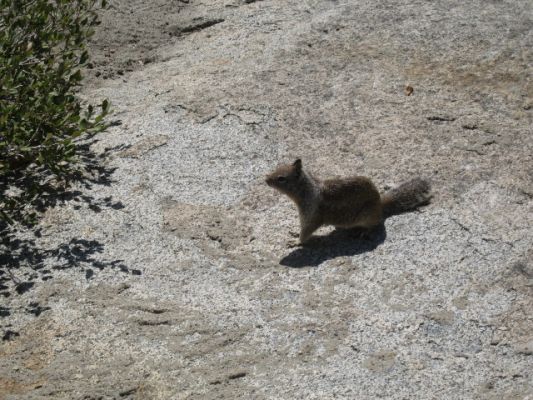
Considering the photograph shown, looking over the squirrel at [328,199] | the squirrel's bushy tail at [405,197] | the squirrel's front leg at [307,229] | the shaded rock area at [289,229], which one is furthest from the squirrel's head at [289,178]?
the squirrel's bushy tail at [405,197]

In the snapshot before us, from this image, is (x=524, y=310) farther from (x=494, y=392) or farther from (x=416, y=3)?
(x=416, y=3)

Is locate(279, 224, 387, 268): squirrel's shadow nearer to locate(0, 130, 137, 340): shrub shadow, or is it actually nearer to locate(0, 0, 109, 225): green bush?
locate(0, 130, 137, 340): shrub shadow

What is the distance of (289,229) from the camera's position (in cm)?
511

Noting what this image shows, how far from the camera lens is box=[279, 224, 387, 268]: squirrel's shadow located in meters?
4.79

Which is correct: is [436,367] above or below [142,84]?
below

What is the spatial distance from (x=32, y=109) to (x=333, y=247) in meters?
2.22

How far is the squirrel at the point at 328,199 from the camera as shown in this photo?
4.87 m

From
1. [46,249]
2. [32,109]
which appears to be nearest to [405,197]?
[46,249]

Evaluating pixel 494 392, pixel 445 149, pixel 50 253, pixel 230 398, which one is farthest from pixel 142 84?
pixel 494 392

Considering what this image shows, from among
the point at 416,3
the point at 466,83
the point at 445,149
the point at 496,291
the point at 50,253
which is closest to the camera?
the point at 496,291

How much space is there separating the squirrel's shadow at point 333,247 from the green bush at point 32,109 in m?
1.65

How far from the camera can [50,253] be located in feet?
16.3

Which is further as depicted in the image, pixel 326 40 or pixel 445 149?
pixel 326 40

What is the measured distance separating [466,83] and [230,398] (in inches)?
147
